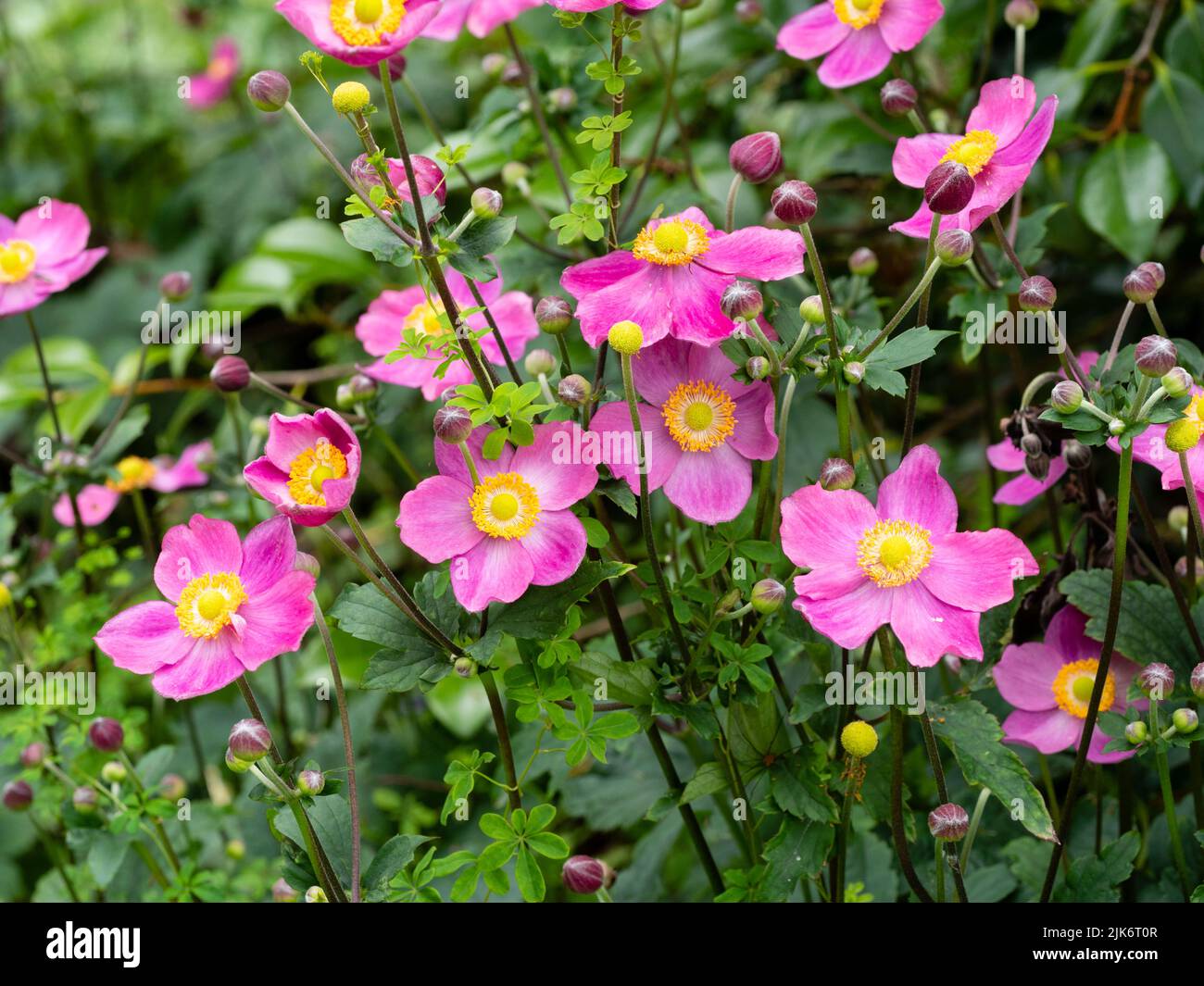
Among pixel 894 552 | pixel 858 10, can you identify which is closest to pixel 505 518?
pixel 894 552

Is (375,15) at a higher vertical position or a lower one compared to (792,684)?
higher

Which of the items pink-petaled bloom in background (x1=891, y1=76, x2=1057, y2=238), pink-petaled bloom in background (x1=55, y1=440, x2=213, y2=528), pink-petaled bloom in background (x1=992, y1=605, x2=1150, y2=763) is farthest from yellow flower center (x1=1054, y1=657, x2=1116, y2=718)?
pink-petaled bloom in background (x1=55, y1=440, x2=213, y2=528)

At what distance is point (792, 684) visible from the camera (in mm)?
1030

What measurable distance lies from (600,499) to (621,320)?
128mm

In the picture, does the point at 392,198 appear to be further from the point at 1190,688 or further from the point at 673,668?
the point at 1190,688

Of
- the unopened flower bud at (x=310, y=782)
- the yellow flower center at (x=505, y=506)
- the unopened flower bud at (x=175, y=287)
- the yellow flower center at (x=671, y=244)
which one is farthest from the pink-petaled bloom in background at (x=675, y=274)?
the unopened flower bud at (x=175, y=287)

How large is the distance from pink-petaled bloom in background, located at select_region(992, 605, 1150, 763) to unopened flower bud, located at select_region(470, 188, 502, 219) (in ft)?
1.53

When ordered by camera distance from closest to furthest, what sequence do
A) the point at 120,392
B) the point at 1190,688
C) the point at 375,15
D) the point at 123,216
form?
1. the point at 375,15
2. the point at 1190,688
3. the point at 120,392
4. the point at 123,216

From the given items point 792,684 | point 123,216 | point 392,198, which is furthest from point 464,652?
point 123,216

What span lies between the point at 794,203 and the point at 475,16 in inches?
13.2

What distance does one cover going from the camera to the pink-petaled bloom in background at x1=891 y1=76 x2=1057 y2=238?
768mm

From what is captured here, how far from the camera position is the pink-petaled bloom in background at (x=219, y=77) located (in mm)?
2332

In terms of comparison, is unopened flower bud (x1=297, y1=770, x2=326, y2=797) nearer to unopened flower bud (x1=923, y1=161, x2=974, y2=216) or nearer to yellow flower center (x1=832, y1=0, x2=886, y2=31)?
unopened flower bud (x1=923, y1=161, x2=974, y2=216)

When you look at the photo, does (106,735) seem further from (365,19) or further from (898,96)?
(898,96)
